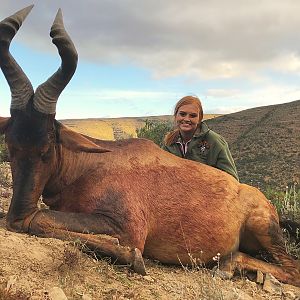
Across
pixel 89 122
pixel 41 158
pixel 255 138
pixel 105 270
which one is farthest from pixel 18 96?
pixel 89 122

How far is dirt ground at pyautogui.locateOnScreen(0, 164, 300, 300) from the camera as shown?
12.4 ft

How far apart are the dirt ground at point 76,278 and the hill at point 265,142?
19332mm

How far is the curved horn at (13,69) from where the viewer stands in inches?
203

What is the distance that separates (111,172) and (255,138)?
36.0 metres

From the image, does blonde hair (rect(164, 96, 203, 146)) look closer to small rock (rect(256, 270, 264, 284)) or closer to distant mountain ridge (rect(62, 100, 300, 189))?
small rock (rect(256, 270, 264, 284))

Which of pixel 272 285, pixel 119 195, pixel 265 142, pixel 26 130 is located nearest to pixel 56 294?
pixel 119 195

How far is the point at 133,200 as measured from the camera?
536 cm

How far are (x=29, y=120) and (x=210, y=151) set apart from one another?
3.21 meters

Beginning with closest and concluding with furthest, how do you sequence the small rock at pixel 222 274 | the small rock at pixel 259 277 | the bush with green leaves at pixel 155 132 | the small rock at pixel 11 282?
the small rock at pixel 11 282 → the small rock at pixel 222 274 → the small rock at pixel 259 277 → the bush with green leaves at pixel 155 132

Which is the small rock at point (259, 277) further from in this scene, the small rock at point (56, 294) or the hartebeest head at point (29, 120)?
the small rock at point (56, 294)

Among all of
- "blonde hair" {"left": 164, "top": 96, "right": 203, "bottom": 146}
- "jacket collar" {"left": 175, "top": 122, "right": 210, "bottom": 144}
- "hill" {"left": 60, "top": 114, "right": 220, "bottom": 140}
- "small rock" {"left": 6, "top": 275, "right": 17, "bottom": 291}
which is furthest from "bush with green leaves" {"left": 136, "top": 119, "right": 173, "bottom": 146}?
"hill" {"left": 60, "top": 114, "right": 220, "bottom": 140}

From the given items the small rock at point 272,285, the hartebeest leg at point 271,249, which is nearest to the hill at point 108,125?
the hartebeest leg at point 271,249

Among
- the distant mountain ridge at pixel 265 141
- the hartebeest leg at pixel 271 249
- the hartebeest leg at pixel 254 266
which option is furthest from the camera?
the distant mountain ridge at pixel 265 141

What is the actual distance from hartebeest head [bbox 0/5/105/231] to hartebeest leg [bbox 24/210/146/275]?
0.75 feet
